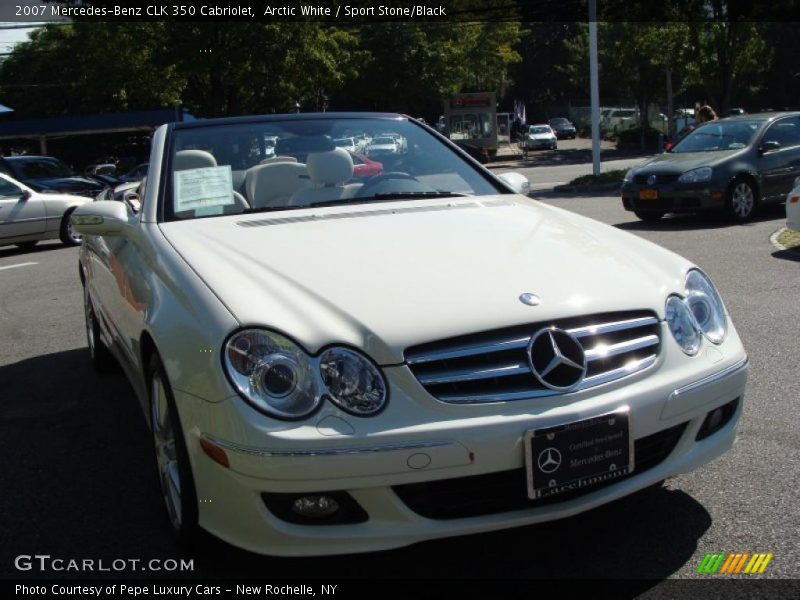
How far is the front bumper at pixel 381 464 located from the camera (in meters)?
2.57

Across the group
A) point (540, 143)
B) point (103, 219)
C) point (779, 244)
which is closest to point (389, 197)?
point (103, 219)

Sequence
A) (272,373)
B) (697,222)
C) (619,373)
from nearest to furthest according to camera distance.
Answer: (272,373)
(619,373)
(697,222)

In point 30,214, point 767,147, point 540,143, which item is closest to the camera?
point 767,147

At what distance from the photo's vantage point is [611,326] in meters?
2.96

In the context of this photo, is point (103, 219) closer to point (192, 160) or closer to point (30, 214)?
point (192, 160)

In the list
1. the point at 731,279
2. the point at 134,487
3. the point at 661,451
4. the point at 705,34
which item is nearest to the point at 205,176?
the point at 134,487

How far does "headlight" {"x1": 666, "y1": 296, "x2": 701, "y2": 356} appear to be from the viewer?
3.09 metres

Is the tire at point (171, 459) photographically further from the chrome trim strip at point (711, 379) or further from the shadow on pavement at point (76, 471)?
the chrome trim strip at point (711, 379)

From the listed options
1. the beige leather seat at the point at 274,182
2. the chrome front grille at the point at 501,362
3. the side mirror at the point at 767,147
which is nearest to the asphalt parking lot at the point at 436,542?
the chrome front grille at the point at 501,362

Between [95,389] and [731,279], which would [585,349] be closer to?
[95,389]

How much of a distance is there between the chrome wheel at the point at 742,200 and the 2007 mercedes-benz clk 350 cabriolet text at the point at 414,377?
907 cm

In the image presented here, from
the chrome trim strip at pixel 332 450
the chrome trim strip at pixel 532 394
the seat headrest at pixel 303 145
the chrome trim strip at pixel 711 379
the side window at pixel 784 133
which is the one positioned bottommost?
the chrome trim strip at pixel 332 450

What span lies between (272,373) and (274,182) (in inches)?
74.8

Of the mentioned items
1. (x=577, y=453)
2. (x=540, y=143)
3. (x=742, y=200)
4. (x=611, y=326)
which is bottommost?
(x=540, y=143)
